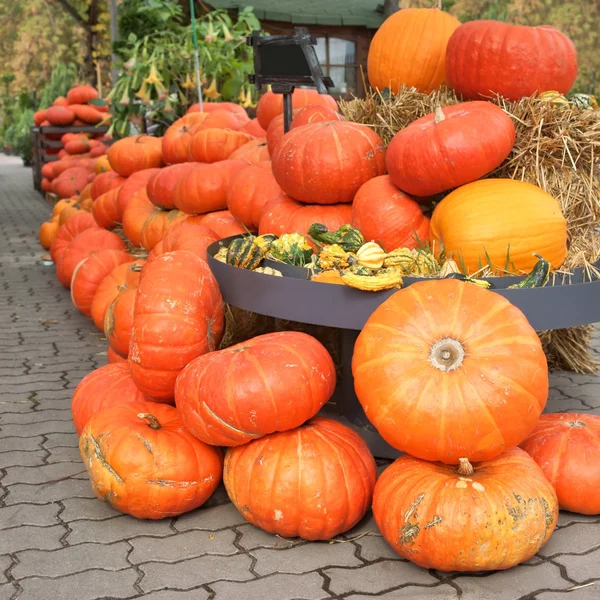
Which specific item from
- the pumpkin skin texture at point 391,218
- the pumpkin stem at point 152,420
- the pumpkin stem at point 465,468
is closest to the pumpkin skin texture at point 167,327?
the pumpkin stem at point 152,420

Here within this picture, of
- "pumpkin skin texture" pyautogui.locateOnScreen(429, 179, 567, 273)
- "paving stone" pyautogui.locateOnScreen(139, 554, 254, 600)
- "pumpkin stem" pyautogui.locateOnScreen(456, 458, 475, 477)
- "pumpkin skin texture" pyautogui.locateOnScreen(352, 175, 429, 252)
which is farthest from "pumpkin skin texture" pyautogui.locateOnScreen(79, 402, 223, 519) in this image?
"pumpkin skin texture" pyautogui.locateOnScreen(429, 179, 567, 273)

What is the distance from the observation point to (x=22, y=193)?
15586 millimetres

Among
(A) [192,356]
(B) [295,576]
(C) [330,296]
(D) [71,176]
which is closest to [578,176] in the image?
(C) [330,296]

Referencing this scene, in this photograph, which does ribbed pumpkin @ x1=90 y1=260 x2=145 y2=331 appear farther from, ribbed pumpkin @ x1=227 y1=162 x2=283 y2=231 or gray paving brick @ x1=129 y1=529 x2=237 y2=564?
gray paving brick @ x1=129 y1=529 x2=237 y2=564

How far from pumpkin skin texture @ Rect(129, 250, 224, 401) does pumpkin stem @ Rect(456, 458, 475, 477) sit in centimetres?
119

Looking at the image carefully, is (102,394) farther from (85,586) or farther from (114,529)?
(85,586)

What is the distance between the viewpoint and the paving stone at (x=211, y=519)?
2939 millimetres

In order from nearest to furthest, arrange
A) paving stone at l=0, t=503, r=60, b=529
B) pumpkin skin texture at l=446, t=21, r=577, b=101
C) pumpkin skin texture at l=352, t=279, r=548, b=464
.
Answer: pumpkin skin texture at l=352, t=279, r=548, b=464
paving stone at l=0, t=503, r=60, b=529
pumpkin skin texture at l=446, t=21, r=577, b=101

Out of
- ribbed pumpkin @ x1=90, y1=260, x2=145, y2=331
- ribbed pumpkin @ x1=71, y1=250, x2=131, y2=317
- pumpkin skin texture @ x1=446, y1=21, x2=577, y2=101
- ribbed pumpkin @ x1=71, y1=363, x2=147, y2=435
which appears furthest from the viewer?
ribbed pumpkin @ x1=71, y1=250, x2=131, y2=317

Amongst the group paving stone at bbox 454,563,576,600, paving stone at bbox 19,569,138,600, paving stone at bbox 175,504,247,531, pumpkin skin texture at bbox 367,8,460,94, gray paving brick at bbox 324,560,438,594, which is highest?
pumpkin skin texture at bbox 367,8,460,94

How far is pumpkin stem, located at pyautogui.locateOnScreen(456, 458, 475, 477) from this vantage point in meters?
2.60

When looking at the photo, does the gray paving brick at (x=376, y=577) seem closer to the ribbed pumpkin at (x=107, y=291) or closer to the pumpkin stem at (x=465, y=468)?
the pumpkin stem at (x=465, y=468)

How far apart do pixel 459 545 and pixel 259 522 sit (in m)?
0.73

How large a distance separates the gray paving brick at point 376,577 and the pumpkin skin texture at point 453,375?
369 millimetres
